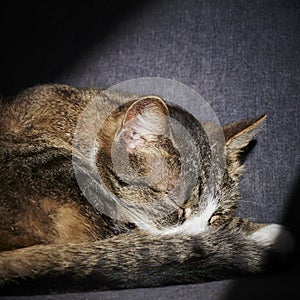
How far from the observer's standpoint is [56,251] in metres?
1.31

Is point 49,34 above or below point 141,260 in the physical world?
above

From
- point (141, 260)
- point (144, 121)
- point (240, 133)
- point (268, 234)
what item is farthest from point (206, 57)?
point (141, 260)

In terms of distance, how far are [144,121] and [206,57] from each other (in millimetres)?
512

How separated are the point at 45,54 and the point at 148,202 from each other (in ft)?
2.47

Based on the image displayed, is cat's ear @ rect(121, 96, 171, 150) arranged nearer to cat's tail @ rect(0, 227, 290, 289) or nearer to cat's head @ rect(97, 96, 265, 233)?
cat's head @ rect(97, 96, 265, 233)

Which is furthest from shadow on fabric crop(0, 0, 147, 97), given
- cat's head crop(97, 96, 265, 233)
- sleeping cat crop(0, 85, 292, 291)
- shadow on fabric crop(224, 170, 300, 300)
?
shadow on fabric crop(224, 170, 300, 300)

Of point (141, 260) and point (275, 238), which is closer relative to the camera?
point (141, 260)

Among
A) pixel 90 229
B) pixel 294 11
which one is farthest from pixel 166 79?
pixel 90 229

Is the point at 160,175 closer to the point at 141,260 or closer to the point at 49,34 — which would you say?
the point at 141,260

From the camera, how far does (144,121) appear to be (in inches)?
58.5

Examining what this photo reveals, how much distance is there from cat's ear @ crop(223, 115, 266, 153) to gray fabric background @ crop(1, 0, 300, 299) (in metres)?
0.08

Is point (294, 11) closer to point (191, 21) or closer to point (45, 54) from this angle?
point (191, 21)

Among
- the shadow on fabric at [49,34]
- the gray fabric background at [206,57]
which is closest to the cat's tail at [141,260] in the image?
the gray fabric background at [206,57]

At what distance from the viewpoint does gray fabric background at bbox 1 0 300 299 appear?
1.78 meters
